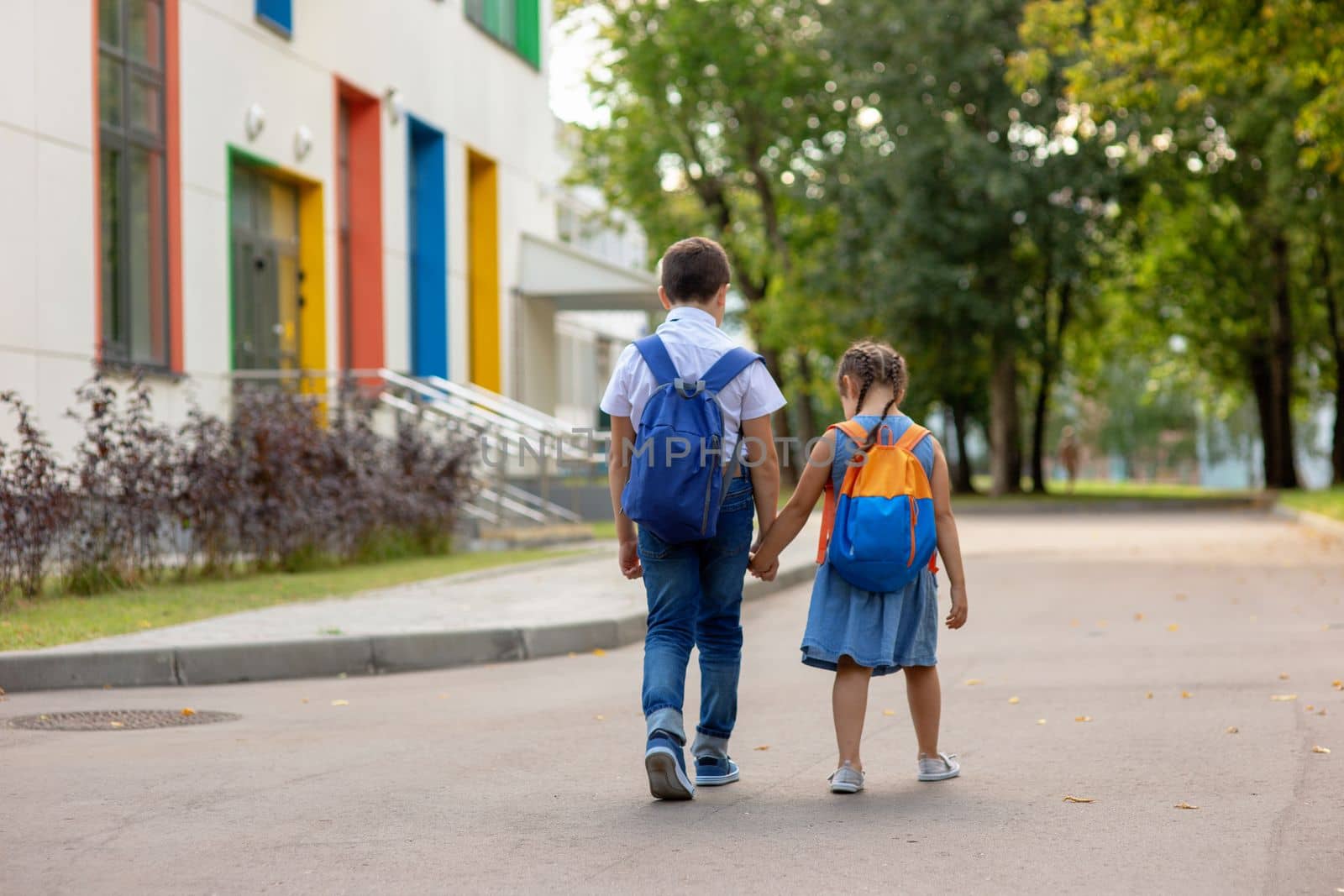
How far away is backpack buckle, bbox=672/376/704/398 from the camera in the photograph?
18.0 ft

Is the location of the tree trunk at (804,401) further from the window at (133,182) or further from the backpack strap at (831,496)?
the backpack strap at (831,496)

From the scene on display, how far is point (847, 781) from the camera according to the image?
569 cm

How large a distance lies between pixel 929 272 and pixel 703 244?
31552mm

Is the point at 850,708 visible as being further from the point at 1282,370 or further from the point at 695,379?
the point at 1282,370

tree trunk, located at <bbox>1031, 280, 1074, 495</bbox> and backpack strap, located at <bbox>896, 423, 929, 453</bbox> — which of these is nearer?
backpack strap, located at <bbox>896, 423, 929, 453</bbox>

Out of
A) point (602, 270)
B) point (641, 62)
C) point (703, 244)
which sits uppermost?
point (641, 62)

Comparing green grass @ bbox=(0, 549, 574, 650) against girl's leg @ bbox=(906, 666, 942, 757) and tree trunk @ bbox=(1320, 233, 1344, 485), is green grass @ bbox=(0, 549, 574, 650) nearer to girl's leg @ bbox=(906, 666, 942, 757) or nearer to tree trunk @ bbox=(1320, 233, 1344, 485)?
girl's leg @ bbox=(906, 666, 942, 757)

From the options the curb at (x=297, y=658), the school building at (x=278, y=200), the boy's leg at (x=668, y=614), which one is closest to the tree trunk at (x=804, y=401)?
the school building at (x=278, y=200)

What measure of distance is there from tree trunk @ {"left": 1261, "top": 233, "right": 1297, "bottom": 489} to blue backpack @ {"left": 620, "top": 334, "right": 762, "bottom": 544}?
120ft

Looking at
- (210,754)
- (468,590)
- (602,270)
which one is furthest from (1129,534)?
(210,754)

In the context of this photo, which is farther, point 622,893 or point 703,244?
point 703,244

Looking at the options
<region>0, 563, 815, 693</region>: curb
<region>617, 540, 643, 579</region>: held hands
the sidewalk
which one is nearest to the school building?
the sidewalk

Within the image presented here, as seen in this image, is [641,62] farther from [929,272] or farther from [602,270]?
[602,270]

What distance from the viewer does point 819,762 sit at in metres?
6.40
